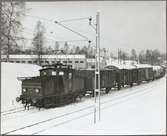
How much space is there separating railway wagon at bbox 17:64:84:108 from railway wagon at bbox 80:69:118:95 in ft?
8.57

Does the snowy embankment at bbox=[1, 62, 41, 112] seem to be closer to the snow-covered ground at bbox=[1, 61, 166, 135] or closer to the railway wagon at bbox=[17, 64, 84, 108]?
the railway wagon at bbox=[17, 64, 84, 108]

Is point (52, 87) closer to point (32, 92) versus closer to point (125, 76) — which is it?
point (32, 92)

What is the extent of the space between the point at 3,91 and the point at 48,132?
9901 millimetres

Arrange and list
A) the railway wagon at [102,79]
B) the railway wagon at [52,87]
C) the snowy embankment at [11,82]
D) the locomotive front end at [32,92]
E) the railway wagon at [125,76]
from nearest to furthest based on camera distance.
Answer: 1. the locomotive front end at [32,92]
2. the railway wagon at [52,87]
3. the snowy embankment at [11,82]
4. the railway wagon at [102,79]
5. the railway wagon at [125,76]

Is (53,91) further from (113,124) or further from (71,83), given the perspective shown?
(113,124)

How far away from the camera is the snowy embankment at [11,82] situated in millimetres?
16400

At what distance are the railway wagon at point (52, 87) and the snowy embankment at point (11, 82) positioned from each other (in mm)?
1723

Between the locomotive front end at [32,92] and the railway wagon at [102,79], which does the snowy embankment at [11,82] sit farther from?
the railway wagon at [102,79]

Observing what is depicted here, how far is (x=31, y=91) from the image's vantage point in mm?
14430

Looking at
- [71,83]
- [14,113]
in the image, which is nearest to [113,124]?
[14,113]

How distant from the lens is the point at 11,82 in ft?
65.9

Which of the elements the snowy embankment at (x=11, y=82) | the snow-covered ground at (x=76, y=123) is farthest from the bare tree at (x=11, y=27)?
the snow-covered ground at (x=76, y=123)

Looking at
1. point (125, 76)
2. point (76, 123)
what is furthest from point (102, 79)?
point (76, 123)

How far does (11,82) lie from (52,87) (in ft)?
20.5
